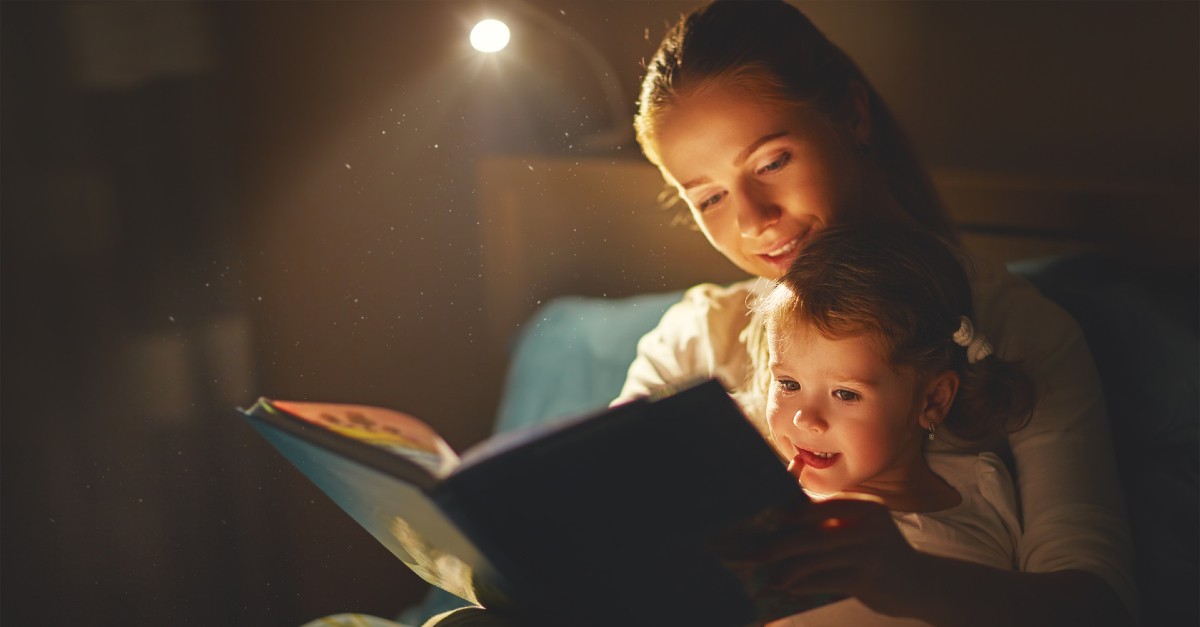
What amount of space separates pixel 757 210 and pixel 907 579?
0.41 meters

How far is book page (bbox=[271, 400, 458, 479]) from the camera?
613 millimetres

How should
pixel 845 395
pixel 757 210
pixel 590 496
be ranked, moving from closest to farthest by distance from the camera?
pixel 590 496, pixel 845 395, pixel 757 210

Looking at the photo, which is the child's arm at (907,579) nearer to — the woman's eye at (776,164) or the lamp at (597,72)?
the woman's eye at (776,164)

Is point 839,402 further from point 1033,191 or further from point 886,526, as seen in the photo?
point 1033,191

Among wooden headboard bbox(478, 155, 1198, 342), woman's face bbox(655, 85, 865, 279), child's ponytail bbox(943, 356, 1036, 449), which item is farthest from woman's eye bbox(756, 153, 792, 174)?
Answer: child's ponytail bbox(943, 356, 1036, 449)

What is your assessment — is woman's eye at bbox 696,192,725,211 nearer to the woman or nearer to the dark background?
the woman

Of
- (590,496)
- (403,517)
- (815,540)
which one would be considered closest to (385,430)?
(403,517)

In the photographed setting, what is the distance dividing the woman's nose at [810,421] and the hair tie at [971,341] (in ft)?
0.51

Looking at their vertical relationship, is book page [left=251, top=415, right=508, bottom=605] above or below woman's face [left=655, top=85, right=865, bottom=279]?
below

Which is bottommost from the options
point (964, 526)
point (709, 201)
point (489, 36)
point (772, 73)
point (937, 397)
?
point (964, 526)

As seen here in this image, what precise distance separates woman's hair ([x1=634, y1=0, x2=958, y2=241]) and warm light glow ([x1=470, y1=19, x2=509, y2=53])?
19 cm

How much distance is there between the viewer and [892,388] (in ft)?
2.78

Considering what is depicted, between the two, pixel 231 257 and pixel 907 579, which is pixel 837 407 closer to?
pixel 907 579

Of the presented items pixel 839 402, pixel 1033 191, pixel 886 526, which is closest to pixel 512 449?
pixel 886 526
